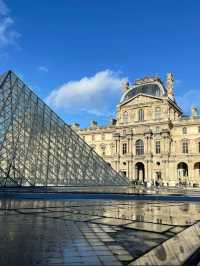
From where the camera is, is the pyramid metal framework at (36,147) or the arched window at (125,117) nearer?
the pyramid metal framework at (36,147)

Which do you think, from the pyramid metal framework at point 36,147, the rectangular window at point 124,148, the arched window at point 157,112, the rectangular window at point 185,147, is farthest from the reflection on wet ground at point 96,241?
the rectangular window at point 124,148

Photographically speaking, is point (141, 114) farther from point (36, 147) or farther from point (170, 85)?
point (36, 147)

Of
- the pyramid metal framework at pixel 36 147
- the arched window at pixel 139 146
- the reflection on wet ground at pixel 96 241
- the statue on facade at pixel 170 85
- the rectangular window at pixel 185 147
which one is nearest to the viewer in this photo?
the reflection on wet ground at pixel 96 241

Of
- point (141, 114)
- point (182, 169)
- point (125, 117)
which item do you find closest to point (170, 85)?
point (141, 114)

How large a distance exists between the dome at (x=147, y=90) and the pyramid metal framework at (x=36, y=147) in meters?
38.6

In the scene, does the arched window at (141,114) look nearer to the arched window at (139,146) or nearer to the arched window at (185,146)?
the arched window at (139,146)

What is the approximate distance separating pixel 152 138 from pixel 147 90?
9275 millimetres

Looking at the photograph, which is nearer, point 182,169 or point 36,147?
point 36,147

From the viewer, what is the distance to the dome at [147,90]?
210 feet

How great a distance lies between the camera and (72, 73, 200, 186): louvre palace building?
59062mm

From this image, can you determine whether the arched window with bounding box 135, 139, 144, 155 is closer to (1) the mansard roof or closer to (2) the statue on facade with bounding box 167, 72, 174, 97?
(1) the mansard roof

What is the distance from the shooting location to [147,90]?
6544cm

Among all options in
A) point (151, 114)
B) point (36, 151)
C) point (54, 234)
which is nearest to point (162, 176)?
point (151, 114)

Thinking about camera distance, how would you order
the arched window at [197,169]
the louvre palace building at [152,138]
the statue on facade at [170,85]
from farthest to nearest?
the statue on facade at [170,85], the louvre palace building at [152,138], the arched window at [197,169]
